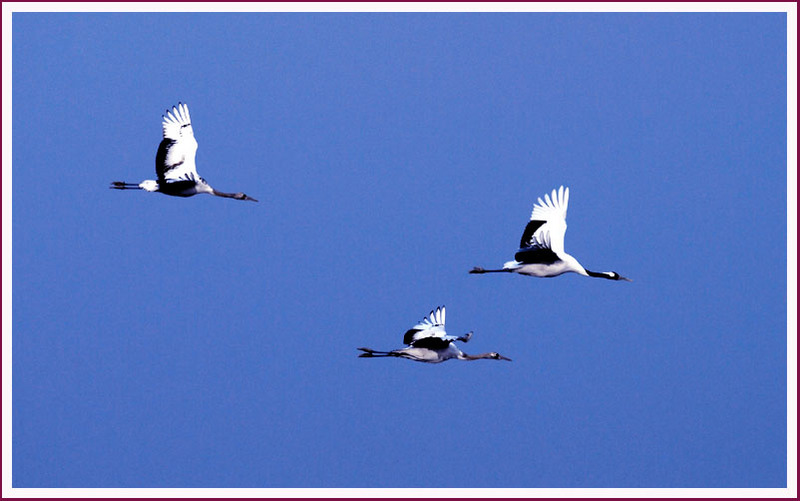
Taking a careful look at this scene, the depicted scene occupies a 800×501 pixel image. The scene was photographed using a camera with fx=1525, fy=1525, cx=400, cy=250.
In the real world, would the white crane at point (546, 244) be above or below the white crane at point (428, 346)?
above

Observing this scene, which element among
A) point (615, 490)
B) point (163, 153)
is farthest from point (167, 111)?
point (615, 490)

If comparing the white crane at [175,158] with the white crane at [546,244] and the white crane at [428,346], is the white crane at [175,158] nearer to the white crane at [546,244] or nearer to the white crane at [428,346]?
the white crane at [428,346]

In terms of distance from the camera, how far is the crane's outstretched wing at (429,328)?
26.7m

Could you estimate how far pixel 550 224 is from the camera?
83.9 feet

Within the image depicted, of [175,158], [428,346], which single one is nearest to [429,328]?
[428,346]

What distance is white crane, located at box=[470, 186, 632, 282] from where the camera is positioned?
25500 millimetres

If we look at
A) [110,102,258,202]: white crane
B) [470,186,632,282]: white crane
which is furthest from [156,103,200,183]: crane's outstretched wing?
[470,186,632,282]: white crane

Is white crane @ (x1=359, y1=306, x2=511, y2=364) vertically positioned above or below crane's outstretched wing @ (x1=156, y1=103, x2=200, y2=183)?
below

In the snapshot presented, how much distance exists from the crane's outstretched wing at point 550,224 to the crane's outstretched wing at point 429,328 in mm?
2541

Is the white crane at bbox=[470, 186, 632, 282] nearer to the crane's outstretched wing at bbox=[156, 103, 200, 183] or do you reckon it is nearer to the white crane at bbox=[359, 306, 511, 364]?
the white crane at bbox=[359, 306, 511, 364]

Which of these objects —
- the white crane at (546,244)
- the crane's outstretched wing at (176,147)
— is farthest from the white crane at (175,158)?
the white crane at (546,244)

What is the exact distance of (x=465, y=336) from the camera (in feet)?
85.8

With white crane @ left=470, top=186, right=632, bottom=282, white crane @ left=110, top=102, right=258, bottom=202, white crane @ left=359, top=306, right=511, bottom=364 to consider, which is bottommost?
white crane @ left=359, top=306, right=511, bottom=364

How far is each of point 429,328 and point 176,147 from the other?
18.0 ft
